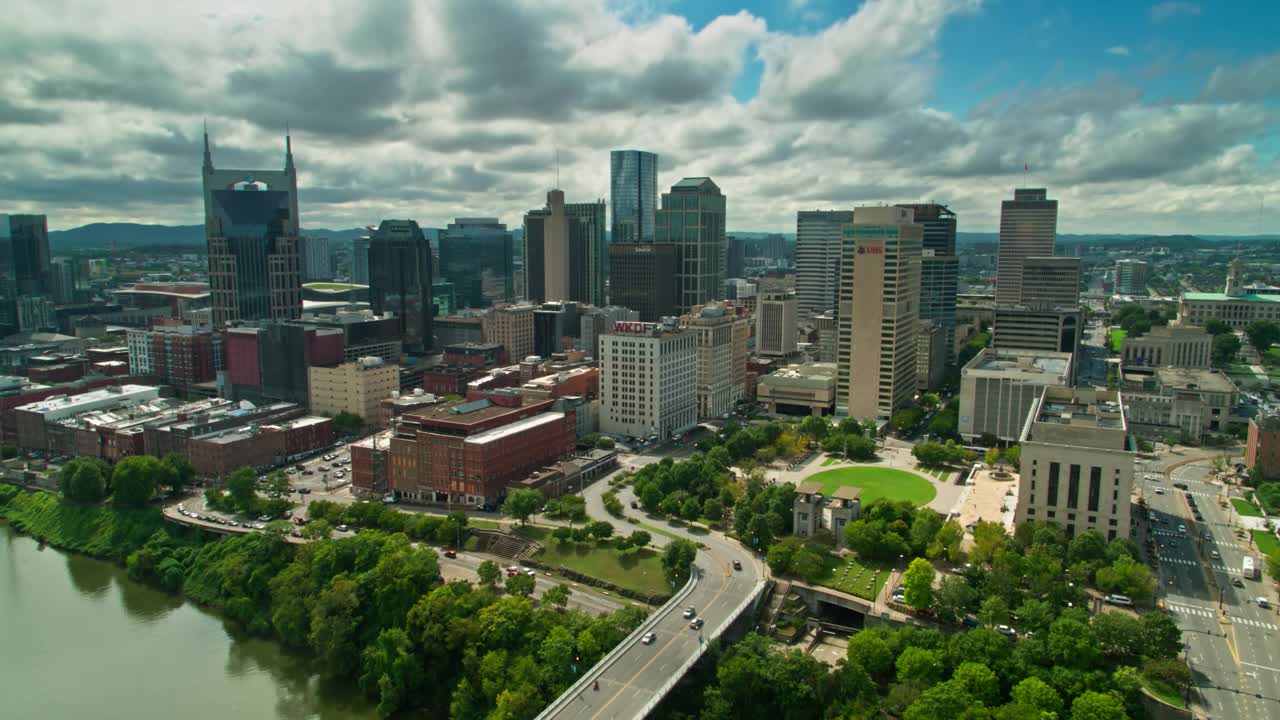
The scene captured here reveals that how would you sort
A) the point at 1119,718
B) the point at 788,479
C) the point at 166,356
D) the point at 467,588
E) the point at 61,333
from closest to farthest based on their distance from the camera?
the point at 1119,718
the point at 467,588
the point at 788,479
the point at 166,356
the point at 61,333

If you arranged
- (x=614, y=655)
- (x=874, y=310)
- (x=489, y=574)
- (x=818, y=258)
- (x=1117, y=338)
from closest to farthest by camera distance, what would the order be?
(x=614, y=655)
(x=489, y=574)
(x=874, y=310)
(x=1117, y=338)
(x=818, y=258)

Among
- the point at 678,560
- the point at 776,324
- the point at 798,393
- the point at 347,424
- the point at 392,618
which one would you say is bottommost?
the point at 392,618

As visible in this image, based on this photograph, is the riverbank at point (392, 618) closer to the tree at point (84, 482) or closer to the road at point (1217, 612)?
the tree at point (84, 482)

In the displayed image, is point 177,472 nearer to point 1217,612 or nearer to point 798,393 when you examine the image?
point 798,393

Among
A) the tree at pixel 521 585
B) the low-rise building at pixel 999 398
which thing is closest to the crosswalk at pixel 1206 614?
the tree at pixel 521 585

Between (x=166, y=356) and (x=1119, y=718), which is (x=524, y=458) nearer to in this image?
(x=1119, y=718)

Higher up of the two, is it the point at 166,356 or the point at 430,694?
the point at 166,356

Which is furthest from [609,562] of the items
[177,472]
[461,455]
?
[177,472]

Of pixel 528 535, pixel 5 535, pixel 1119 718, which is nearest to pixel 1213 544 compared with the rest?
pixel 1119 718
